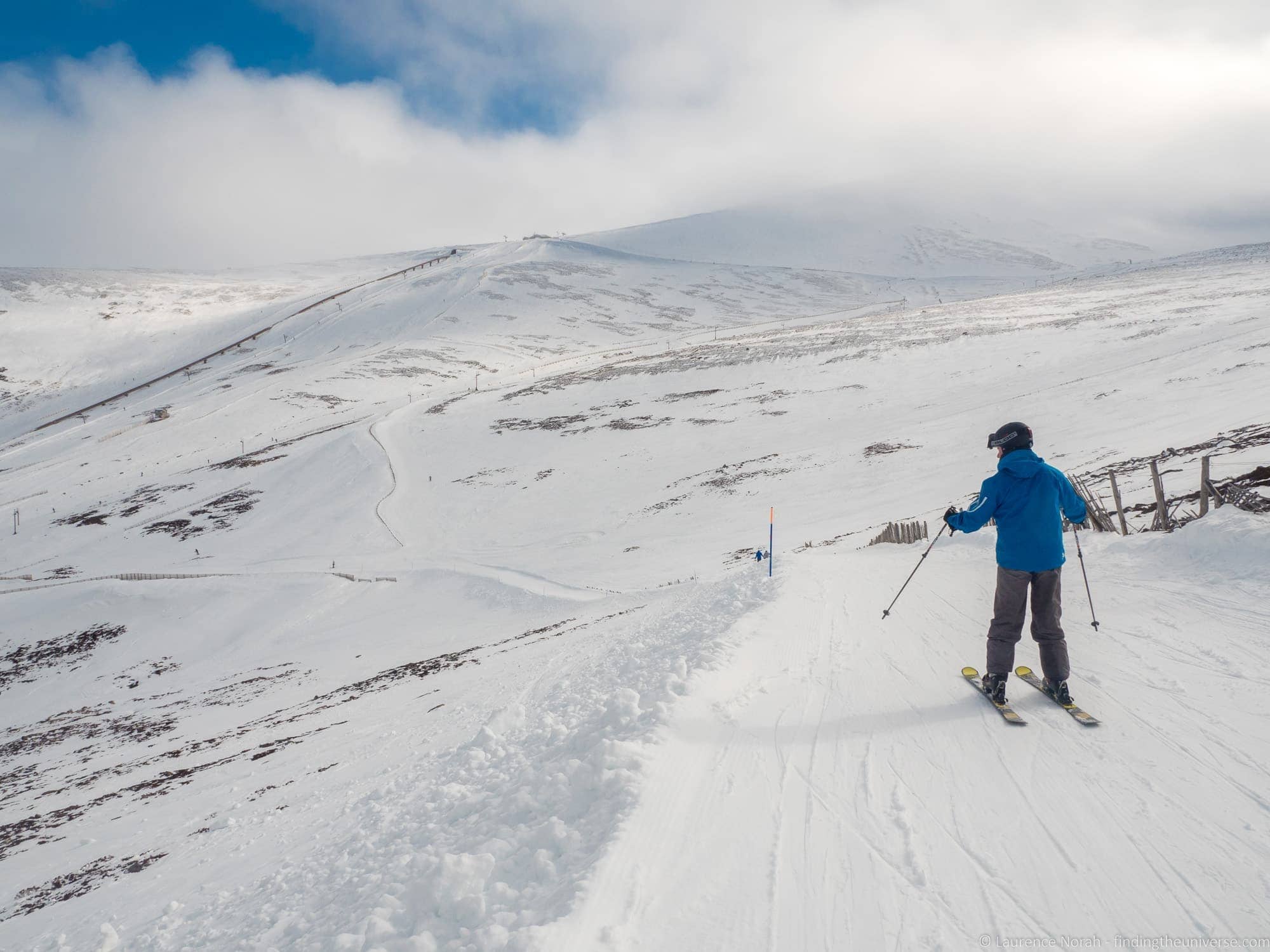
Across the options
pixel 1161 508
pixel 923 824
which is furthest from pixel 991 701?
pixel 1161 508

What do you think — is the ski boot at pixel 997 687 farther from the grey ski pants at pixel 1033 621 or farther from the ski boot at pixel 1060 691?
the ski boot at pixel 1060 691

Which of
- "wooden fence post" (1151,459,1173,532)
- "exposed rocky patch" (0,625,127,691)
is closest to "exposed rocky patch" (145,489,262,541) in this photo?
"exposed rocky patch" (0,625,127,691)

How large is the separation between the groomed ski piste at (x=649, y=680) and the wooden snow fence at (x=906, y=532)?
1.97 metres

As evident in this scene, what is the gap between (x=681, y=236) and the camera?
196 m

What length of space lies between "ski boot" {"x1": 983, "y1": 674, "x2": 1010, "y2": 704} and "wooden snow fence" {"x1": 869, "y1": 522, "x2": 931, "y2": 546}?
31.0 feet

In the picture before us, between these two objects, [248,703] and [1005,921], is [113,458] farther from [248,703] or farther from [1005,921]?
[1005,921]

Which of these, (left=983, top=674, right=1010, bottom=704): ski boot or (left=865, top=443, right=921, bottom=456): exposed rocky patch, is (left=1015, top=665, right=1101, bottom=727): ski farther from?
(left=865, top=443, right=921, bottom=456): exposed rocky patch

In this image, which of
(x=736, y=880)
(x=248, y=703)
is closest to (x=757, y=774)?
(x=736, y=880)

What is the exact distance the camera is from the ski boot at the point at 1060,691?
6.03 meters

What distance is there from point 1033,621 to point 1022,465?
152cm

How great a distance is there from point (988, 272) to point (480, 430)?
15507cm

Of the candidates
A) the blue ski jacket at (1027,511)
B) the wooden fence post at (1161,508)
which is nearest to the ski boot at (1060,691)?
the blue ski jacket at (1027,511)

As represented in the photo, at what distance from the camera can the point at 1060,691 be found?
A: 6.09 meters

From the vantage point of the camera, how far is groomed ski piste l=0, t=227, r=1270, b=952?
4.19 metres
